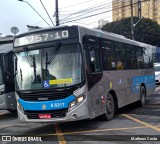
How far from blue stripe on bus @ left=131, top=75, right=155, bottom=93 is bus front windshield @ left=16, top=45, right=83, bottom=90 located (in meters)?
4.85

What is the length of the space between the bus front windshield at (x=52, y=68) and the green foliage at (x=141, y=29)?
191ft

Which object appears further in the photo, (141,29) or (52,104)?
(141,29)

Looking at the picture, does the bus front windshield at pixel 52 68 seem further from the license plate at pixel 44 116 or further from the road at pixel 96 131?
the road at pixel 96 131

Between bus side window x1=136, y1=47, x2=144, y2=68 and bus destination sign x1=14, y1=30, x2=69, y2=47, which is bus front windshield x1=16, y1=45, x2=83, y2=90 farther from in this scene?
bus side window x1=136, y1=47, x2=144, y2=68

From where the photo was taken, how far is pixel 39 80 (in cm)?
916

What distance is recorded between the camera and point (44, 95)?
29.5ft

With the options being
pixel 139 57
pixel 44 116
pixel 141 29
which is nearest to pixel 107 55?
pixel 44 116

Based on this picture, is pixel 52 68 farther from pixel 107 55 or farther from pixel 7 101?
pixel 7 101

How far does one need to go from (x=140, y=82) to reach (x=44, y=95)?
6597 mm

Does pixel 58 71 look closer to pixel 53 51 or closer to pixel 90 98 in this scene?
pixel 53 51

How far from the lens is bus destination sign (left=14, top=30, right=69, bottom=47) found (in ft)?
30.5

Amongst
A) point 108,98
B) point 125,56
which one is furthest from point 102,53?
point 125,56

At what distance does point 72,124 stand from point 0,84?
12.3 feet

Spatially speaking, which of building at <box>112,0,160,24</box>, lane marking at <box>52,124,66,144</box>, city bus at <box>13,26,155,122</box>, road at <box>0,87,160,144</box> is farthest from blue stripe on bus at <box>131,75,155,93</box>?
building at <box>112,0,160,24</box>
